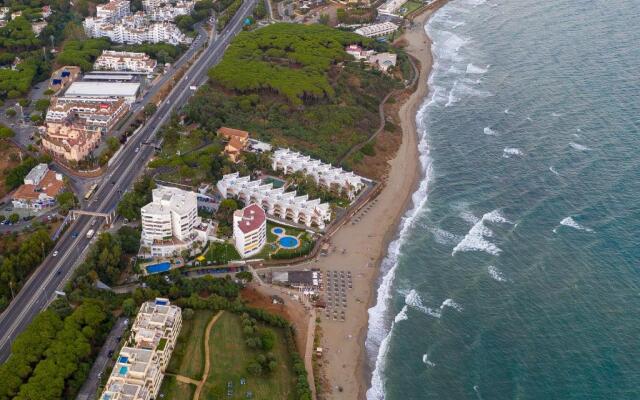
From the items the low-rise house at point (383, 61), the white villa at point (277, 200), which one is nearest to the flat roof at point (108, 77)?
the white villa at point (277, 200)

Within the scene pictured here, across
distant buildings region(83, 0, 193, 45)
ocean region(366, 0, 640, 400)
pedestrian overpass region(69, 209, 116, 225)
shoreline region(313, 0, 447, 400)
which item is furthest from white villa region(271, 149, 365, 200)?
distant buildings region(83, 0, 193, 45)

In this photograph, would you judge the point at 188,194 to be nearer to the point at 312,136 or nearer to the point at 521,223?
the point at 312,136

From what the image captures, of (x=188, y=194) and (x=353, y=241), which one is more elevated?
(x=188, y=194)

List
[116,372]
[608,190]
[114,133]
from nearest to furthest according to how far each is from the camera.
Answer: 1. [116,372]
2. [608,190]
3. [114,133]

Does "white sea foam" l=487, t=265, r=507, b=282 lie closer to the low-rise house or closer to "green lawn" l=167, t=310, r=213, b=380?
"green lawn" l=167, t=310, r=213, b=380

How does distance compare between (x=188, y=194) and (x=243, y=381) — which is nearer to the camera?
(x=243, y=381)

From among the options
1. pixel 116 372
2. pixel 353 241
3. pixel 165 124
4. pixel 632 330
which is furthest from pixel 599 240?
pixel 165 124

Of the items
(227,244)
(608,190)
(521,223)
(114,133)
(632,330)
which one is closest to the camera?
(632,330)
